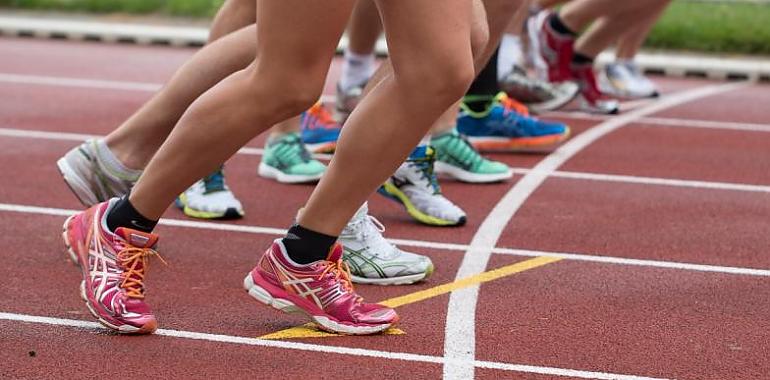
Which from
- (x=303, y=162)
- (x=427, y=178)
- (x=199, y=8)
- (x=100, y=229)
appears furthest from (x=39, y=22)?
(x=100, y=229)

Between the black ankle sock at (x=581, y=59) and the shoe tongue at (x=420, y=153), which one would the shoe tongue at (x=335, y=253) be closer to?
the shoe tongue at (x=420, y=153)

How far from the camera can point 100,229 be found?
156 inches

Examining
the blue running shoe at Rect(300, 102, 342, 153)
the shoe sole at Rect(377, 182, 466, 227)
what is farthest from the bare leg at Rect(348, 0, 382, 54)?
the shoe sole at Rect(377, 182, 466, 227)

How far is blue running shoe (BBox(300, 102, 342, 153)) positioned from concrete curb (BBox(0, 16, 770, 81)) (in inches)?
197

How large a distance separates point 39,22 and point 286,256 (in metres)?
10.3

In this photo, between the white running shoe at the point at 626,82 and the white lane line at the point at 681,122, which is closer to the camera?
the white lane line at the point at 681,122

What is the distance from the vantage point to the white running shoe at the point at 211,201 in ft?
18.1

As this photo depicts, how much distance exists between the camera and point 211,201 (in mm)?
5547

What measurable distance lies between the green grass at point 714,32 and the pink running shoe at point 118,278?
368 inches

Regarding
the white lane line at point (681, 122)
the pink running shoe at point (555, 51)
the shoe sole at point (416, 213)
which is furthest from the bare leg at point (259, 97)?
the pink running shoe at point (555, 51)

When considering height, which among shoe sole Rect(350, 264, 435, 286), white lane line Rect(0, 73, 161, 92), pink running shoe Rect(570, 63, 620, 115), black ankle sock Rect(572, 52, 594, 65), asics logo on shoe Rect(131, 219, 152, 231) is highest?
asics logo on shoe Rect(131, 219, 152, 231)

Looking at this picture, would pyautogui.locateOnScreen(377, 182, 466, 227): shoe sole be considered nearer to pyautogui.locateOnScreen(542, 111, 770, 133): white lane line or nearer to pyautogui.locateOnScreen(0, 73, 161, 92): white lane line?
pyautogui.locateOnScreen(542, 111, 770, 133): white lane line

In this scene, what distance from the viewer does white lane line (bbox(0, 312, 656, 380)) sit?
3.70m

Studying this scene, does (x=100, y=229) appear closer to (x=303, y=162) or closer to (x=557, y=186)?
(x=303, y=162)
